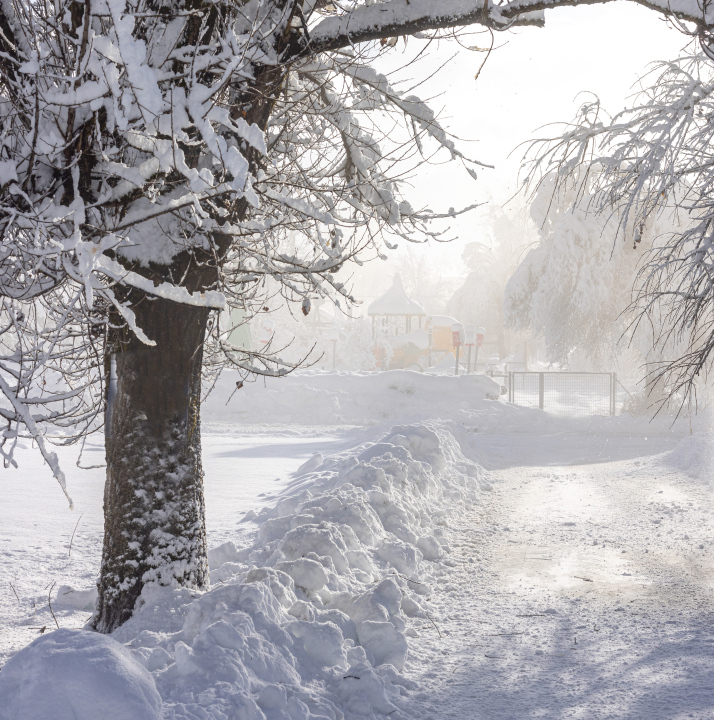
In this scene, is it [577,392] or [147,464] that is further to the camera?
[577,392]

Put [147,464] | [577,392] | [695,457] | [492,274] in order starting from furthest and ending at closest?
[492,274] → [577,392] → [695,457] → [147,464]

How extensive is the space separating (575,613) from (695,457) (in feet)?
25.8

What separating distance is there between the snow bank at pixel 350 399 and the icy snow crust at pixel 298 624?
13.0 meters

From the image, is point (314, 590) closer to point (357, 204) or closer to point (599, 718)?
point (599, 718)

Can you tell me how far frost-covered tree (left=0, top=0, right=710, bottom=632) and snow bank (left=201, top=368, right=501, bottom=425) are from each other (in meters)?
14.6

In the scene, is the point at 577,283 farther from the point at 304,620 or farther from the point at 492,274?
the point at 492,274

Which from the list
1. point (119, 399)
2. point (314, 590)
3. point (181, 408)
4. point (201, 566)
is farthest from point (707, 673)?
point (119, 399)

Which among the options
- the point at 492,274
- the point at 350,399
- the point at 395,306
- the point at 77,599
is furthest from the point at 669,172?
the point at 492,274

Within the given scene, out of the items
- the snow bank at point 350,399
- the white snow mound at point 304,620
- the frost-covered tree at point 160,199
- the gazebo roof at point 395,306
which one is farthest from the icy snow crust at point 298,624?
the gazebo roof at point 395,306

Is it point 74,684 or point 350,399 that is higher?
point 74,684

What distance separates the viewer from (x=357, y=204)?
16.6 ft

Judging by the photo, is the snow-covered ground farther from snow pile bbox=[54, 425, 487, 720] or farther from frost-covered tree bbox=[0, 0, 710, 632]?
frost-covered tree bbox=[0, 0, 710, 632]

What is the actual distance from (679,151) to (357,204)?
9.12 feet

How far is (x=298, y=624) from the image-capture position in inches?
144
